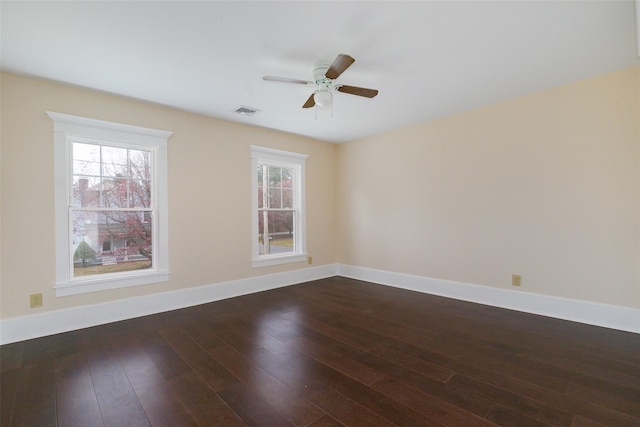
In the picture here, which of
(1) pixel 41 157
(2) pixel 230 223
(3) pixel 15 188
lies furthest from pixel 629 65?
(3) pixel 15 188

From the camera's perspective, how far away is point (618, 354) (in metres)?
2.35

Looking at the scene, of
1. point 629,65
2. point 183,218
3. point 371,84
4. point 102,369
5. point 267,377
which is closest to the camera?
point 267,377

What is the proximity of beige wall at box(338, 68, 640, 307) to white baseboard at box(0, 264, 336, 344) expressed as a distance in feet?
6.84

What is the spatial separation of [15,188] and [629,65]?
232 inches

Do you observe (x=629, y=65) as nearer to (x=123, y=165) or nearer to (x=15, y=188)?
(x=123, y=165)

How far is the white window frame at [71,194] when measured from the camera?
2943 mm

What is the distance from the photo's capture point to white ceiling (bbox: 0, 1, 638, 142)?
1.96m

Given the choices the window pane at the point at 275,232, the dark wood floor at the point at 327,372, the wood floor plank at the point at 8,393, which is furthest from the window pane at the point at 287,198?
the wood floor plank at the point at 8,393

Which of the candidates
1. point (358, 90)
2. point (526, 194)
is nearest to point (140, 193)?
point (358, 90)

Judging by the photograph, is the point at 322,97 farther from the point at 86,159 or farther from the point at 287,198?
the point at 86,159

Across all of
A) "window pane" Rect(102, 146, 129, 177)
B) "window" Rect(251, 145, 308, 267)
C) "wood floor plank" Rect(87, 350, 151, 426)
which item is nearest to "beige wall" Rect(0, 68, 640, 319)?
"window" Rect(251, 145, 308, 267)

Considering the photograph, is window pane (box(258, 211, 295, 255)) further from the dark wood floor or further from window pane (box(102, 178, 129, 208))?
window pane (box(102, 178, 129, 208))

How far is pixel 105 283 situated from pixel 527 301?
474 cm

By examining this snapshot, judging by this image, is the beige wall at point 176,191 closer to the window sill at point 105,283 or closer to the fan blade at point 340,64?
the window sill at point 105,283
